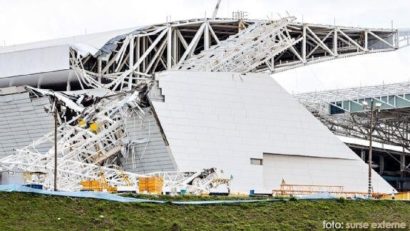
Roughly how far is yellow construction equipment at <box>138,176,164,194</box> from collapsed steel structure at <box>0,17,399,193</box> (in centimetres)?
272

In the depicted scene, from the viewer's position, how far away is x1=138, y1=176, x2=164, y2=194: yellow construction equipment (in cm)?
7481

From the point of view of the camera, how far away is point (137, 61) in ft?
331

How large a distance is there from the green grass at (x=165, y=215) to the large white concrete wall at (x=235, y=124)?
20.1 meters

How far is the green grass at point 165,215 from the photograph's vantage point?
56.3 m

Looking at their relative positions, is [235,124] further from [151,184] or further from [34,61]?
[34,61]

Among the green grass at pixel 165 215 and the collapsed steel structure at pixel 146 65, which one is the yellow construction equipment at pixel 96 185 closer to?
the collapsed steel structure at pixel 146 65

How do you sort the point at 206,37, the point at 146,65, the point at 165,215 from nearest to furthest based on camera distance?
the point at 165,215
the point at 206,37
the point at 146,65

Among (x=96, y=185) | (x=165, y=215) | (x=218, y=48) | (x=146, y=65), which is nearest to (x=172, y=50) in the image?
(x=146, y=65)

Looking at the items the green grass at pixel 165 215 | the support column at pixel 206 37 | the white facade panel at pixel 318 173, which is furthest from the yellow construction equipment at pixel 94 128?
the green grass at pixel 165 215

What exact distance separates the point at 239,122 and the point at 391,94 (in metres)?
14.5

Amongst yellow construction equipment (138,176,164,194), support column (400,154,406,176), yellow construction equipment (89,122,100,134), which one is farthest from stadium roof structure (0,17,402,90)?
yellow construction equipment (138,176,164,194)

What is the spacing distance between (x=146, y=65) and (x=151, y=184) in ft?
97.3

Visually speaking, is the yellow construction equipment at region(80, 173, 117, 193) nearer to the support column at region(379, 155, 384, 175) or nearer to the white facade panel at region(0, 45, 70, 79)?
the white facade panel at region(0, 45, 70, 79)

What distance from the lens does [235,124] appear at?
87.2 meters
